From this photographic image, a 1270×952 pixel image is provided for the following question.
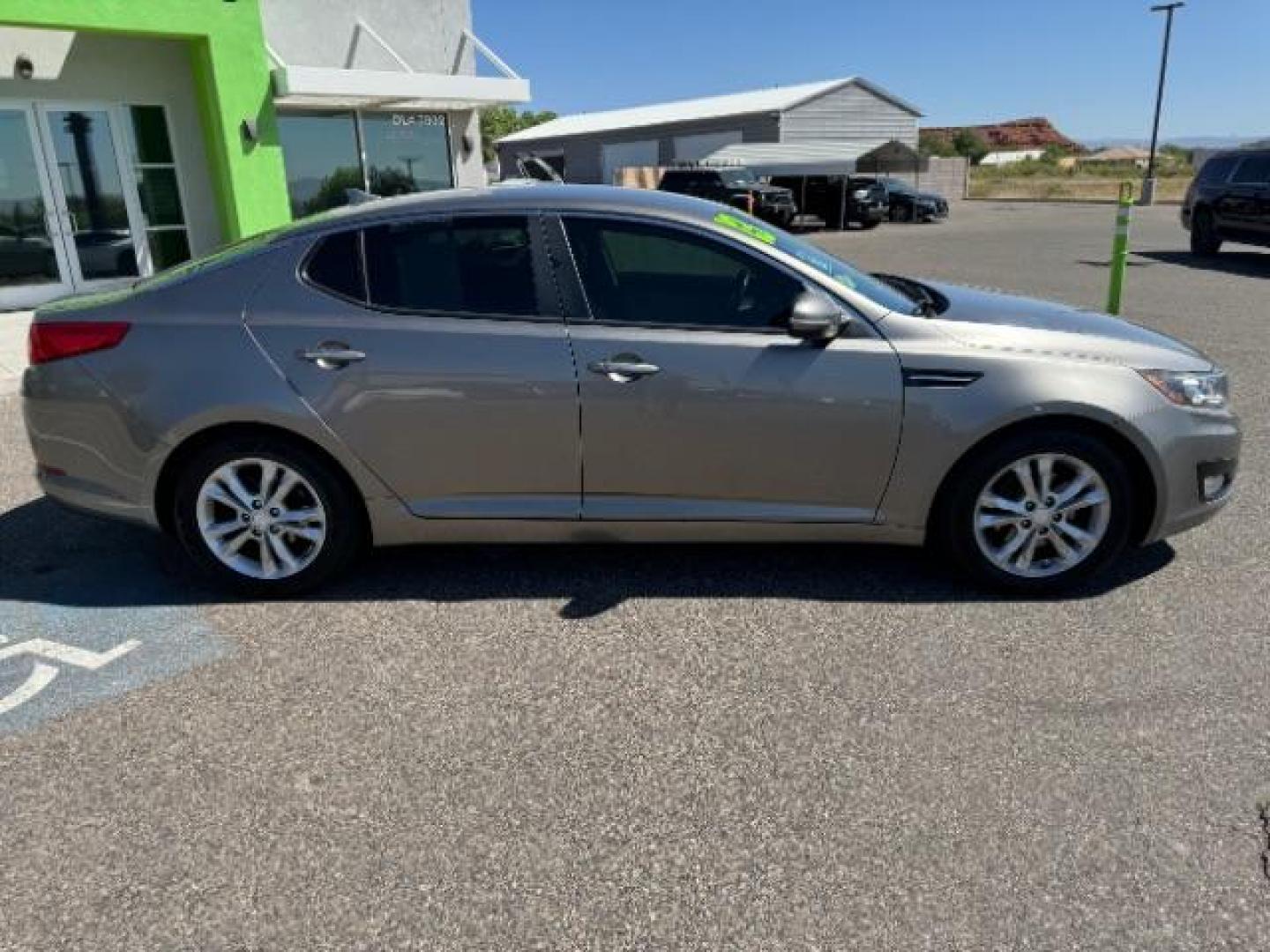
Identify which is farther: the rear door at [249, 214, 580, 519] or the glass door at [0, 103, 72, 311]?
the glass door at [0, 103, 72, 311]

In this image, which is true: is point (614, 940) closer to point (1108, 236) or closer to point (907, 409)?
point (907, 409)

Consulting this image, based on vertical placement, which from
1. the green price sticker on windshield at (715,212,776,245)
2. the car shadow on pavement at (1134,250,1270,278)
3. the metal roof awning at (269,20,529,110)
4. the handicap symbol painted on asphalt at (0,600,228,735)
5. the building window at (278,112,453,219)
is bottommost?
the car shadow on pavement at (1134,250,1270,278)

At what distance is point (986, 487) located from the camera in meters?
3.57

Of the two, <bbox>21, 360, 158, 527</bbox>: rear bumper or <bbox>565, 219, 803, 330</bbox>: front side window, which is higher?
<bbox>565, 219, 803, 330</bbox>: front side window

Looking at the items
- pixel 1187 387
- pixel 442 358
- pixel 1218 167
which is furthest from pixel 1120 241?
pixel 1218 167

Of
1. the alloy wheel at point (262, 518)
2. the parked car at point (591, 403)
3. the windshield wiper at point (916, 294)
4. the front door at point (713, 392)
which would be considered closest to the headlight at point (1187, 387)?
the parked car at point (591, 403)

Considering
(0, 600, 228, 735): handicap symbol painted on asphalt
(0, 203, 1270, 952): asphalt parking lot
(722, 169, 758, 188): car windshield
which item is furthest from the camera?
(722, 169, 758, 188): car windshield

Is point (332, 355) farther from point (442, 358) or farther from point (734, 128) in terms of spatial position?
point (734, 128)

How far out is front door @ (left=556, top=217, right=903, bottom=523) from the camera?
3467 millimetres

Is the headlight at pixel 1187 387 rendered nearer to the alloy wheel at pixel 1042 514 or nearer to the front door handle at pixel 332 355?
the alloy wheel at pixel 1042 514

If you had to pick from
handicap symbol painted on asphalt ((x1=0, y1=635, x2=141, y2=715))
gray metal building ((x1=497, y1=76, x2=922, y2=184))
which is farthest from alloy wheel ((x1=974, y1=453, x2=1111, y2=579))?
gray metal building ((x1=497, y1=76, x2=922, y2=184))

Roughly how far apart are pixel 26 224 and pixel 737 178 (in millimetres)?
18664

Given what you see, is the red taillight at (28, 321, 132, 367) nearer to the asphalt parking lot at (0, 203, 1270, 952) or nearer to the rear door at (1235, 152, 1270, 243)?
the asphalt parking lot at (0, 203, 1270, 952)

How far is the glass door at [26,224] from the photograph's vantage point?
10875 mm
